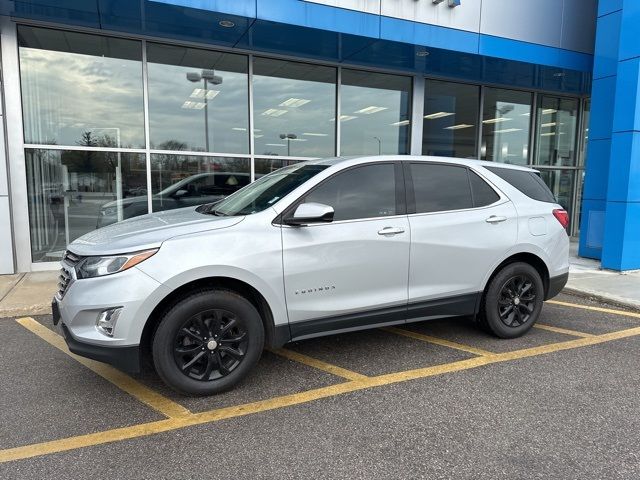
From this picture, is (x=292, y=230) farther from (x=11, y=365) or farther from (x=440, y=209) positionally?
(x=11, y=365)

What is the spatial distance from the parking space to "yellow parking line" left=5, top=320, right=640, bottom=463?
0.01 m

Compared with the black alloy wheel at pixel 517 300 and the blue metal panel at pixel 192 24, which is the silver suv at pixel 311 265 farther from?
the blue metal panel at pixel 192 24

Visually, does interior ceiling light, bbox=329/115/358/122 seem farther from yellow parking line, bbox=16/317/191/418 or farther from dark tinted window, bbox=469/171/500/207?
yellow parking line, bbox=16/317/191/418

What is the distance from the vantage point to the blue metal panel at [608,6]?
862cm

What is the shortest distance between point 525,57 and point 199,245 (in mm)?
8763

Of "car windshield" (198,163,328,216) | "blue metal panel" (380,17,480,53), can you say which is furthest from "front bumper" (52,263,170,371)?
"blue metal panel" (380,17,480,53)

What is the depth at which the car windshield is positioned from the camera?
3.98 metres

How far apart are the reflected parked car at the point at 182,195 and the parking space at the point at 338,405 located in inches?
160

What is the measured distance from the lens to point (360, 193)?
4145 millimetres

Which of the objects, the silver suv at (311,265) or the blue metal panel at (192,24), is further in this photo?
the blue metal panel at (192,24)

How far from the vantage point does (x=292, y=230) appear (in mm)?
3727

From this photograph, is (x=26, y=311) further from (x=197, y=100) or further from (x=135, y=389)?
(x=197, y=100)

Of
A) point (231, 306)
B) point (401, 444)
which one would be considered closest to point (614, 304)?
point (401, 444)

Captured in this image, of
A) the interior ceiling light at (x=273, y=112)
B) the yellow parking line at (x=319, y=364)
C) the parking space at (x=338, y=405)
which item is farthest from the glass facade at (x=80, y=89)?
the yellow parking line at (x=319, y=364)
